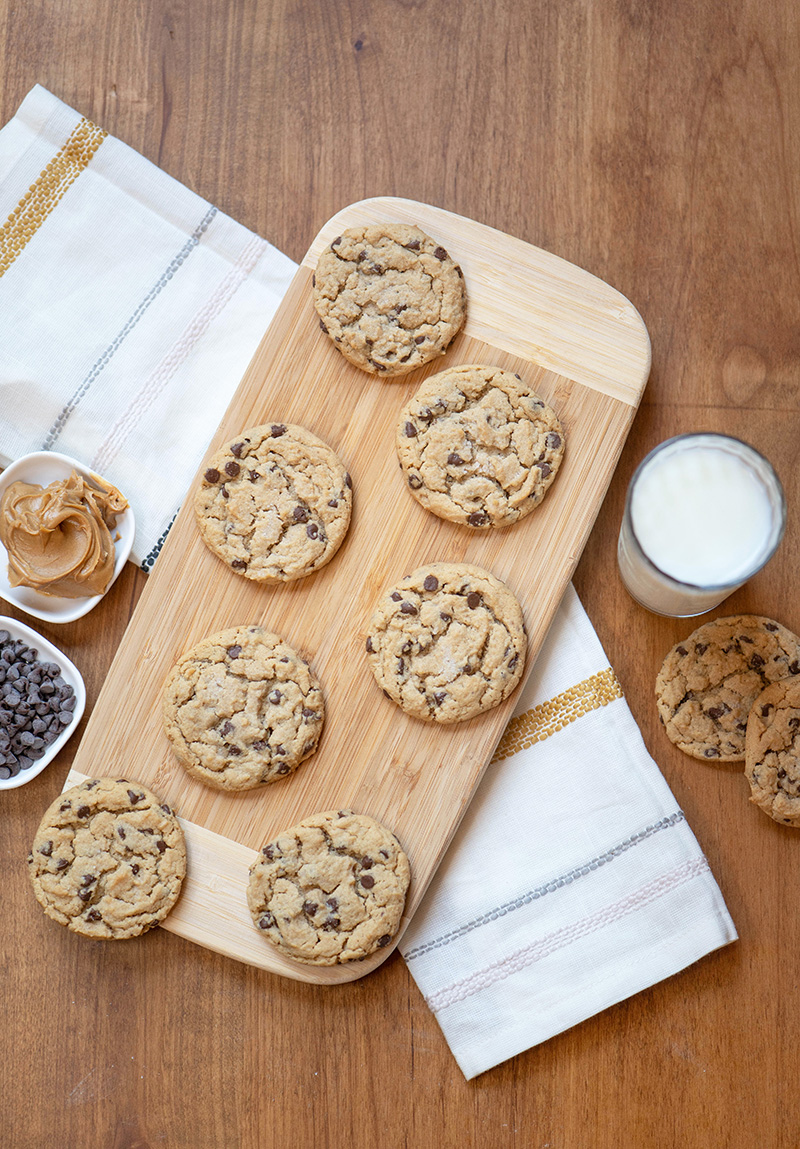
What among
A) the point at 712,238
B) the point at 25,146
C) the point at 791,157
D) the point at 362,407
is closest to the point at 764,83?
the point at 791,157

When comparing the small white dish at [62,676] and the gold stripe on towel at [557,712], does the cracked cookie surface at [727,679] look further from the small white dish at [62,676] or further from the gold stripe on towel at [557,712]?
the small white dish at [62,676]

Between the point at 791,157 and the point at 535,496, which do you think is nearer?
the point at 535,496

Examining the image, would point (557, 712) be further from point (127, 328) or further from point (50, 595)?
point (127, 328)

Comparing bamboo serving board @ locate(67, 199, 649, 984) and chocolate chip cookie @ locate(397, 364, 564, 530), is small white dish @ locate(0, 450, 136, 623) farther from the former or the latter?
chocolate chip cookie @ locate(397, 364, 564, 530)

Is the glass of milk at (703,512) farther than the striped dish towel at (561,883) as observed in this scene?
No

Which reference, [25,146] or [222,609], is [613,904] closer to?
[222,609]

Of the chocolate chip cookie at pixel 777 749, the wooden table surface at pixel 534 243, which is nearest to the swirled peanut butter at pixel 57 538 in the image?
the wooden table surface at pixel 534 243

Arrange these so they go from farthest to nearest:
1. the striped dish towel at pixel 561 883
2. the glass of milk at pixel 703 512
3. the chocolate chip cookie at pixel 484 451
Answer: the striped dish towel at pixel 561 883, the chocolate chip cookie at pixel 484 451, the glass of milk at pixel 703 512
